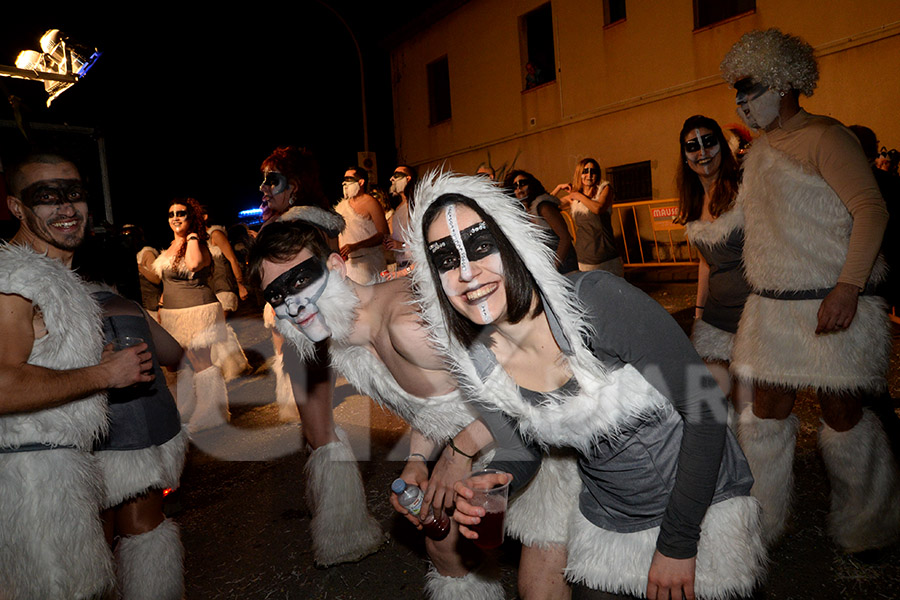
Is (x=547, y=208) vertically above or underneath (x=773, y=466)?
above

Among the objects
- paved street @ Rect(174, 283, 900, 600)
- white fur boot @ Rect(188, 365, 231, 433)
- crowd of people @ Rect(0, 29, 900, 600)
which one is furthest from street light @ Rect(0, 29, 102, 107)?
crowd of people @ Rect(0, 29, 900, 600)

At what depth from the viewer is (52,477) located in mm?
1994

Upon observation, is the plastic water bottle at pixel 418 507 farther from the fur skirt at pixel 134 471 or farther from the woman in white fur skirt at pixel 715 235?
the woman in white fur skirt at pixel 715 235

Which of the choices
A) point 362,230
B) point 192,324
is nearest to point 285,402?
point 192,324

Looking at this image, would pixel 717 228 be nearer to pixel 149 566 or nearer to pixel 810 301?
pixel 810 301

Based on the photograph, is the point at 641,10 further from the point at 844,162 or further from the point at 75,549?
the point at 75,549

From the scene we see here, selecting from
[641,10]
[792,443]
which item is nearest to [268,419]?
[792,443]

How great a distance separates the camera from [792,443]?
8.86 feet

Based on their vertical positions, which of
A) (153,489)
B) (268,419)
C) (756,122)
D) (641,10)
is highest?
(641,10)

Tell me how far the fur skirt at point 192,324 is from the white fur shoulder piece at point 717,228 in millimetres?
4580

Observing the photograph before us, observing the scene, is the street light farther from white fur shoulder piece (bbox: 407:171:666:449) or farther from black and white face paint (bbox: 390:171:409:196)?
white fur shoulder piece (bbox: 407:171:666:449)

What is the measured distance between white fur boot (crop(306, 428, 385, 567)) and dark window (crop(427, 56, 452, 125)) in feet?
60.4

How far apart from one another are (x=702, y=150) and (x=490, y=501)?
2.57 meters

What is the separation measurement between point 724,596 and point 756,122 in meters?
2.24
